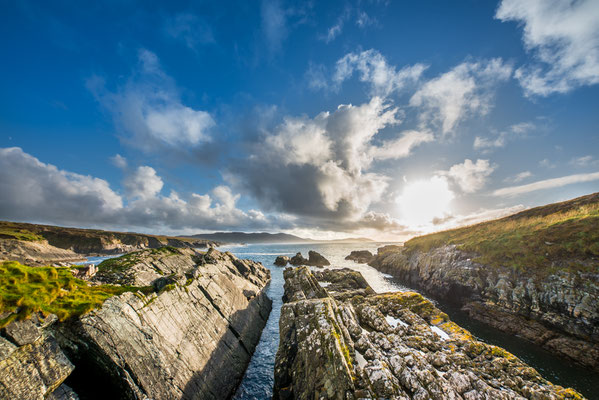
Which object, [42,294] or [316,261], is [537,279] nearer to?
[42,294]

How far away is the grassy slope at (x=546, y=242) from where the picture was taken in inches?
856

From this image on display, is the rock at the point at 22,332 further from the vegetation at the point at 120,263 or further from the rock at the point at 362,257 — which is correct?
the rock at the point at 362,257

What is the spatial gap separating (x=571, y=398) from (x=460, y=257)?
1145 inches

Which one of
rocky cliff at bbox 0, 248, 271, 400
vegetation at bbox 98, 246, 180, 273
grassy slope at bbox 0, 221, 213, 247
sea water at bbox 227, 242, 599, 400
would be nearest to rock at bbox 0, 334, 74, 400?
rocky cliff at bbox 0, 248, 271, 400

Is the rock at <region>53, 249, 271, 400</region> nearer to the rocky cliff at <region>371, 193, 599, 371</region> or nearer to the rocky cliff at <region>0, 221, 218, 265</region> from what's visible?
the rocky cliff at <region>371, 193, 599, 371</region>

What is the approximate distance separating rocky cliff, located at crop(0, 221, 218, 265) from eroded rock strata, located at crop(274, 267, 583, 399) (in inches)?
2409

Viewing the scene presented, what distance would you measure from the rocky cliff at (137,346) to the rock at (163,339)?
4 cm

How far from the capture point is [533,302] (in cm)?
2184

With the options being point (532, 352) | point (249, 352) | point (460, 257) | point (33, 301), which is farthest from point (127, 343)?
point (460, 257)

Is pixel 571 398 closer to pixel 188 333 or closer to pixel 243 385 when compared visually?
pixel 243 385

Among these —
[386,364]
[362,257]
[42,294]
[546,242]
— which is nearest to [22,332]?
[42,294]

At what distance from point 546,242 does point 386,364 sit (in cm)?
3134

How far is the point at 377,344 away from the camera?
13.3 metres

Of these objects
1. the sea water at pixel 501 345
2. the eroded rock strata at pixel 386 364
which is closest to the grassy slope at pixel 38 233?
the sea water at pixel 501 345
